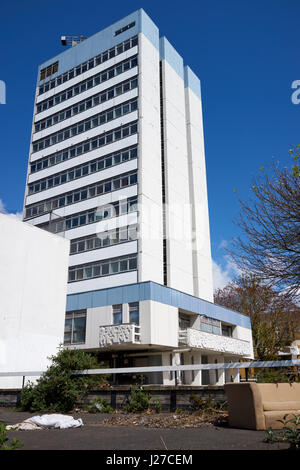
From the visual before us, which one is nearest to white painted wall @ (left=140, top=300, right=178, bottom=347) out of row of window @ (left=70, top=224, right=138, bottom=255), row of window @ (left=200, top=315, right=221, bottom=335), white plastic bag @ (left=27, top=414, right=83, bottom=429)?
row of window @ (left=200, top=315, right=221, bottom=335)

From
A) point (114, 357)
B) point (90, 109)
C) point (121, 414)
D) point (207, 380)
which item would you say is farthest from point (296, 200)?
point (90, 109)

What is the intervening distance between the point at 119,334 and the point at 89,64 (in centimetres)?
3089

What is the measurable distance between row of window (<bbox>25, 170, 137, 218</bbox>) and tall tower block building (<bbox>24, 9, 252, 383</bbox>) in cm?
12

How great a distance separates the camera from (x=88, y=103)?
138 feet

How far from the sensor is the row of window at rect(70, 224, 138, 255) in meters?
33.5

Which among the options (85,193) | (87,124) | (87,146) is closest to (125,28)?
(87,124)

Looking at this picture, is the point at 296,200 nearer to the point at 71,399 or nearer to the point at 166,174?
the point at 71,399

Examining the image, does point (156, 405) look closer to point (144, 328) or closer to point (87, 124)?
point (144, 328)

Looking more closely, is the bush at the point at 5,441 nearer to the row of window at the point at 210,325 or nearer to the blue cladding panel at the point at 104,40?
the row of window at the point at 210,325

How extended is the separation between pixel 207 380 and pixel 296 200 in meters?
31.8

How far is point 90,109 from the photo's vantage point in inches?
1636

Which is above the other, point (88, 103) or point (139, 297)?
point (88, 103)
